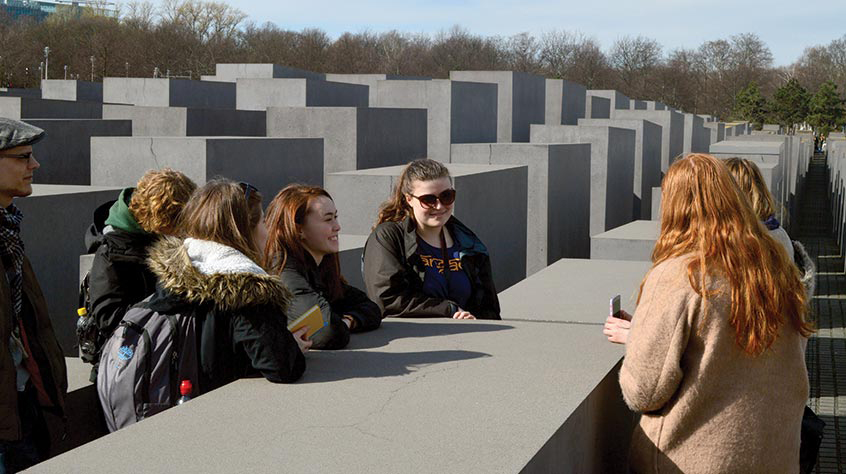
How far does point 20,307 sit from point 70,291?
15.1 ft

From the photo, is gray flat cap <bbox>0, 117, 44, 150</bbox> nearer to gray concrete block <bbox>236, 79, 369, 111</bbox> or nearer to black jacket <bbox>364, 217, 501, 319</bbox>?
black jacket <bbox>364, 217, 501, 319</bbox>

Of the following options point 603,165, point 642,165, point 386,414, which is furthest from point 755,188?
point 642,165

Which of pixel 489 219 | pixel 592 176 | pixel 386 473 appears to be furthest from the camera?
pixel 592 176

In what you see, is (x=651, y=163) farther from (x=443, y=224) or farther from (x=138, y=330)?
(x=138, y=330)

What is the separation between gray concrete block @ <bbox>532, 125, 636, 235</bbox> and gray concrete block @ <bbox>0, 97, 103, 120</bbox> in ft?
25.4

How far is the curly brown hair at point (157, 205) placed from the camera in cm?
366

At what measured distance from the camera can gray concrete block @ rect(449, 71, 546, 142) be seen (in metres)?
19.4

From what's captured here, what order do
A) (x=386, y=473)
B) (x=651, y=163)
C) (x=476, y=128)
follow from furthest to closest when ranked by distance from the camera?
(x=651, y=163), (x=476, y=128), (x=386, y=473)

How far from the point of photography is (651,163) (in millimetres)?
21109

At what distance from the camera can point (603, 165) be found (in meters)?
15.7

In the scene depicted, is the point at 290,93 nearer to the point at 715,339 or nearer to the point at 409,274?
the point at 409,274

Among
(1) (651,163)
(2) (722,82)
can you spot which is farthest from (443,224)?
(2) (722,82)

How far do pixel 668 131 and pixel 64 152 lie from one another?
16.2m

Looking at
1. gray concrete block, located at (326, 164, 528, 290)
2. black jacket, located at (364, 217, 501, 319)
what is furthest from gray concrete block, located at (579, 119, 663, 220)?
black jacket, located at (364, 217, 501, 319)
